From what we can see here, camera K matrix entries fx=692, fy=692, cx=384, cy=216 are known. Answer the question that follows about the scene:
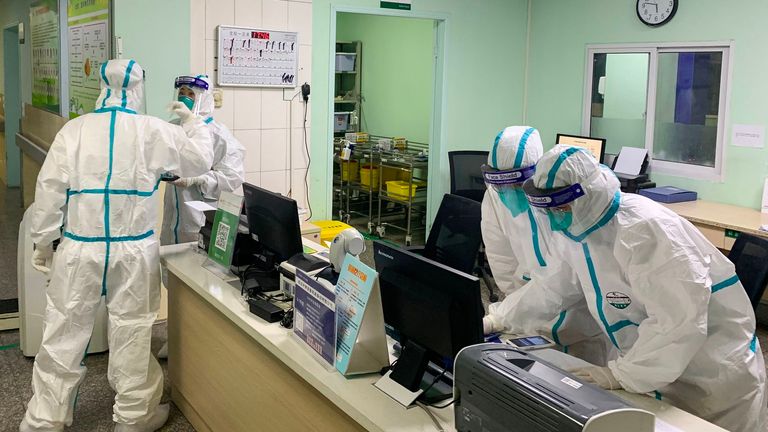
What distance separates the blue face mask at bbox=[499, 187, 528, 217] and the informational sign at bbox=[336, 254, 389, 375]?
3.36 ft

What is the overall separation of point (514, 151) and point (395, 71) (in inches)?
208

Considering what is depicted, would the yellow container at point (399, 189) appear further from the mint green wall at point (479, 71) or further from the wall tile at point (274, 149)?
the wall tile at point (274, 149)

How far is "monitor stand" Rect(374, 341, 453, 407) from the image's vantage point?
6.47ft

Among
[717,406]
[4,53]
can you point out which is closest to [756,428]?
[717,406]

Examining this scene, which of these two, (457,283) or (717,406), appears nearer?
(457,283)

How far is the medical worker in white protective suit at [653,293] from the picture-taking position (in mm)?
1933

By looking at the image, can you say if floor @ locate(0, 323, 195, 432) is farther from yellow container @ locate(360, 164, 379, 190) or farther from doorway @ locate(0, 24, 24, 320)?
yellow container @ locate(360, 164, 379, 190)

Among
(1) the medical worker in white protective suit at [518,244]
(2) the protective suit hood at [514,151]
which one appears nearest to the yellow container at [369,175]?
(1) the medical worker in white protective suit at [518,244]

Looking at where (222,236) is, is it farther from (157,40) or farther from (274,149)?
(274,149)

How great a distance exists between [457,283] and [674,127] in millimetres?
4591

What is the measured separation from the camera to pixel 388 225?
7.23 metres

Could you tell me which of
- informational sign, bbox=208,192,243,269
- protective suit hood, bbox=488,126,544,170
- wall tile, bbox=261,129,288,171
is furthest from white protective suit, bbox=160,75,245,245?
protective suit hood, bbox=488,126,544,170

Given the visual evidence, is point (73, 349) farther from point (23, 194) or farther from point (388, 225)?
point (388, 225)

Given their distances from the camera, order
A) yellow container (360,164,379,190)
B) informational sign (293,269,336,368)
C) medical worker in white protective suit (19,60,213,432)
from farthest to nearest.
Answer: yellow container (360,164,379,190), medical worker in white protective suit (19,60,213,432), informational sign (293,269,336,368)
